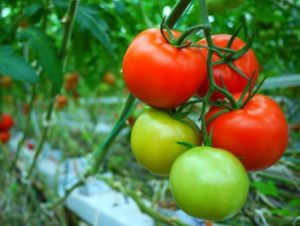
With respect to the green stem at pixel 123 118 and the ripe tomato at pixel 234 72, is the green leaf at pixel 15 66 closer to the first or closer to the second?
the green stem at pixel 123 118

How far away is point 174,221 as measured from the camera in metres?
0.70

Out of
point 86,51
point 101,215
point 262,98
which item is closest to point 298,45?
point 86,51

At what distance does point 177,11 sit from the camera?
39 centimetres

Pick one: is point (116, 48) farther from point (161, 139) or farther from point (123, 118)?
point (161, 139)

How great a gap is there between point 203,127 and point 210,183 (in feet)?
0.19

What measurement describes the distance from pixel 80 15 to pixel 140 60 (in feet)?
1.34

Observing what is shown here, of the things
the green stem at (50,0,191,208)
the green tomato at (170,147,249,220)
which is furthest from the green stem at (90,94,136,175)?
the green tomato at (170,147,249,220)

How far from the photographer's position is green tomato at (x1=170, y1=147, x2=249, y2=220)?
0.31m

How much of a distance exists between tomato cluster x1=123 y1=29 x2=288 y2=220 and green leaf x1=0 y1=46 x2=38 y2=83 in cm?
31

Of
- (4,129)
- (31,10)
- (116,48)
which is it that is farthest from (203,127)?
(4,129)

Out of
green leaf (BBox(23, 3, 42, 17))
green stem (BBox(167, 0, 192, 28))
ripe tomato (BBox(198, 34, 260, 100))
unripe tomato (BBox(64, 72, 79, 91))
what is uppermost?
green stem (BBox(167, 0, 192, 28))

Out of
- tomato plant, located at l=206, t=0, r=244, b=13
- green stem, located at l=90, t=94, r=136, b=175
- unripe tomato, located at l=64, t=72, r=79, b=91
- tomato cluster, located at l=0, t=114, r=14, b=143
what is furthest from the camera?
unripe tomato, located at l=64, t=72, r=79, b=91

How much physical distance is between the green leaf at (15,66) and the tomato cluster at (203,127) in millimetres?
314

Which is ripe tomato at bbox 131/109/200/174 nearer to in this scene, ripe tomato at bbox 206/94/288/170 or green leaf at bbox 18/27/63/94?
ripe tomato at bbox 206/94/288/170
